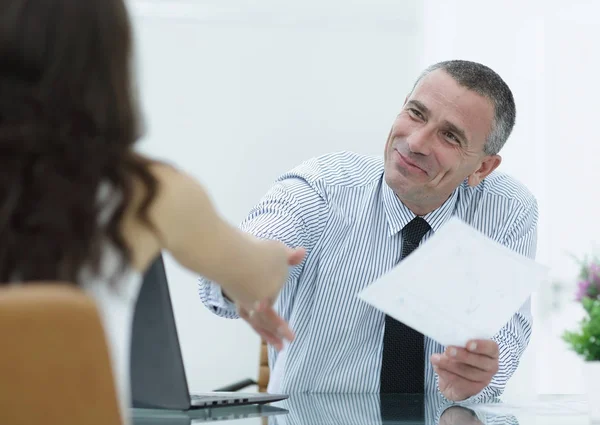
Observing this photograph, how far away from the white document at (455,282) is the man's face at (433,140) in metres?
0.75

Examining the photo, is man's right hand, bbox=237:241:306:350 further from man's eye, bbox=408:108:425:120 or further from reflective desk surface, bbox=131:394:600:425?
man's eye, bbox=408:108:425:120

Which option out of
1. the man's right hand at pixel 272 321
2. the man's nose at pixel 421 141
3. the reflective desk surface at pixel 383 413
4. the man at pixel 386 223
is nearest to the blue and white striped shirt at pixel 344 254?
the man at pixel 386 223

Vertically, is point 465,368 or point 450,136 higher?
point 450,136

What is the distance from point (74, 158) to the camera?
2.67 feet

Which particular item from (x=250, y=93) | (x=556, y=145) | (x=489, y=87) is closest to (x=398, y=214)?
(x=489, y=87)

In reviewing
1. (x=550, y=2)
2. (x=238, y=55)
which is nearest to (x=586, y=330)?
(x=550, y=2)

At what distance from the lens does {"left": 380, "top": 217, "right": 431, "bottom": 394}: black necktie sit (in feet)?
6.88

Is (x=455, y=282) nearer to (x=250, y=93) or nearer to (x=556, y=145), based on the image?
(x=556, y=145)

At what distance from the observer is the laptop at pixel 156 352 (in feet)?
4.84

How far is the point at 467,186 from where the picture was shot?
2.36 metres

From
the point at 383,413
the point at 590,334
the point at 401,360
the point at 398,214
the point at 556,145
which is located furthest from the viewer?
the point at 556,145

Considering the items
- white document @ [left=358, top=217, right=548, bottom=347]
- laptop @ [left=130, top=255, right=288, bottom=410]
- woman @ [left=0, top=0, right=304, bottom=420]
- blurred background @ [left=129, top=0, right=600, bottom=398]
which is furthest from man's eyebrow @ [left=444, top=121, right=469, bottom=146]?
blurred background @ [left=129, top=0, right=600, bottom=398]

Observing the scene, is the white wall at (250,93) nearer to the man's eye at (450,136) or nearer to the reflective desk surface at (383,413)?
the man's eye at (450,136)

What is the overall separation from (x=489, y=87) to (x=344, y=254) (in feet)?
1.96
